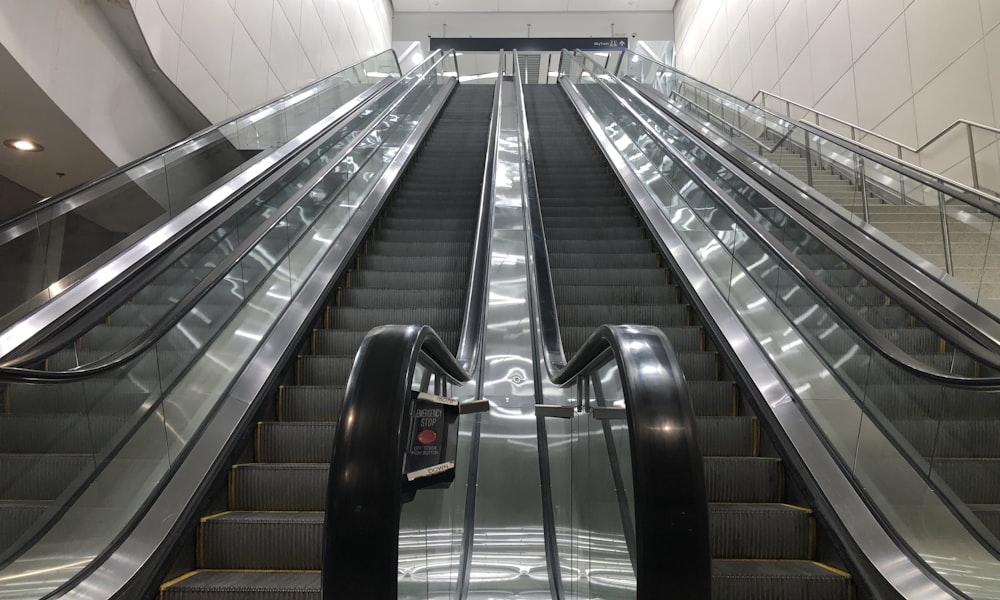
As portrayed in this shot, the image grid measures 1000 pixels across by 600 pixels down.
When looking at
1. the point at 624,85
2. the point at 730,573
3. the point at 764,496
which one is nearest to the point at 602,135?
the point at 624,85

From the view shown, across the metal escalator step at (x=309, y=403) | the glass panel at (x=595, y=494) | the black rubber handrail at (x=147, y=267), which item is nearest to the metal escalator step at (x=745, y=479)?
the glass panel at (x=595, y=494)

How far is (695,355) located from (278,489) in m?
2.29

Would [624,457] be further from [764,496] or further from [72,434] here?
[72,434]

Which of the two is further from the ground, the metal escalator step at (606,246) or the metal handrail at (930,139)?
the metal handrail at (930,139)

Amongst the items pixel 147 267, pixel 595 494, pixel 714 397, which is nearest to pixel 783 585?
pixel 595 494

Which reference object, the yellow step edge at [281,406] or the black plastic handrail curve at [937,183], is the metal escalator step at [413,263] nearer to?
the yellow step edge at [281,406]

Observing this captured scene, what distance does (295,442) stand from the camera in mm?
2949

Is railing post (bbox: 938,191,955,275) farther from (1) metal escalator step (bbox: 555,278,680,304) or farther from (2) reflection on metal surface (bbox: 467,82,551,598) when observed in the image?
(2) reflection on metal surface (bbox: 467,82,551,598)

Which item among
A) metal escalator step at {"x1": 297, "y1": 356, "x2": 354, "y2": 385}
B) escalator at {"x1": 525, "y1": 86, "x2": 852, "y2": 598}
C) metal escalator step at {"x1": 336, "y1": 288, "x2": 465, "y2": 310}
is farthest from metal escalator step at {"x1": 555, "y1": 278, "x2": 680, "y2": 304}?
metal escalator step at {"x1": 297, "y1": 356, "x2": 354, "y2": 385}

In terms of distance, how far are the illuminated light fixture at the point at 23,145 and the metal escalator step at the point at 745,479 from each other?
5555 millimetres

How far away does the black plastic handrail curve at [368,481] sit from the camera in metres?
1.10

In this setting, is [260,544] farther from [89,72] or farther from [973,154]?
[973,154]

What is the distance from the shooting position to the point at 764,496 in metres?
2.74

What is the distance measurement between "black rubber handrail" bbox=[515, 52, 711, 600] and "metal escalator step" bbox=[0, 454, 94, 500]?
5.67ft
